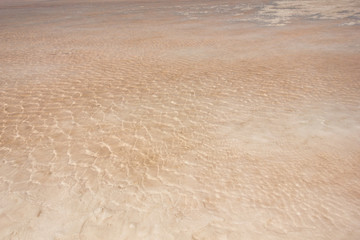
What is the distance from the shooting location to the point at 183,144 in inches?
87.5

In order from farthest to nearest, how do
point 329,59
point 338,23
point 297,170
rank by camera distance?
1. point 338,23
2. point 329,59
3. point 297,170

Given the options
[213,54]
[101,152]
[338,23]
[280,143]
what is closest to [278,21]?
[338,23]

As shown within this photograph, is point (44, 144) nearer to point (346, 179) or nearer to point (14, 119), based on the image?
point (14, 119)

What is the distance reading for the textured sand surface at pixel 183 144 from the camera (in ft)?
5.07

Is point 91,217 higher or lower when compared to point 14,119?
lower

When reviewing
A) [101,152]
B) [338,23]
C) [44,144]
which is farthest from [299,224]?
[338,23]

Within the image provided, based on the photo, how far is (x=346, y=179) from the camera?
1.77m

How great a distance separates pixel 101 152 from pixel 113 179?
14.3 inches

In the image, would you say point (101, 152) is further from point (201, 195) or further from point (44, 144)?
point (201, 195)

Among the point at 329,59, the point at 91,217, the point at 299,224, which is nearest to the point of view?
the point at 299,224

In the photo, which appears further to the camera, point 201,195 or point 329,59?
point 329,59

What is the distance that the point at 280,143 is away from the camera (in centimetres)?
217

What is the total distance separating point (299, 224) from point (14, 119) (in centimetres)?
261

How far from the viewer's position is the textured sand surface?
5.07 feet
